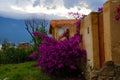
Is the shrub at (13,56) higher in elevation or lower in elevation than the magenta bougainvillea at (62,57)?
lower

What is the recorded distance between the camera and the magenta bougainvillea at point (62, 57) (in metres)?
14.0

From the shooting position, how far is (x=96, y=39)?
12.5 meters

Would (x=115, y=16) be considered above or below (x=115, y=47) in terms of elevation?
above

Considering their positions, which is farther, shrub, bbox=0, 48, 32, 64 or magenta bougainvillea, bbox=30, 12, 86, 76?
shrub, bbox=0, 48, 32, 64

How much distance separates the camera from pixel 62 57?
1403 cm

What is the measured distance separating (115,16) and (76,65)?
453cm

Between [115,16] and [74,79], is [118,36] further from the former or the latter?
[74,79]

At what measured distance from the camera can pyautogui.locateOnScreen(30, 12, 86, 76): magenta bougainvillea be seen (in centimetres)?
1404

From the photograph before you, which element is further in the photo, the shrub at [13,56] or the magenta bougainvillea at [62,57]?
the shrub at [13,56]

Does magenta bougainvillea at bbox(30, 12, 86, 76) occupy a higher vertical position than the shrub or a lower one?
higher

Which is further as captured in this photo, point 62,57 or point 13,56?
point 13,56

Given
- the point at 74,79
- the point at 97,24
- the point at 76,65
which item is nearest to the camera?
the point at 97,24

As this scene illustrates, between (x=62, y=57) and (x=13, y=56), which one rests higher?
(x=62, y=57)

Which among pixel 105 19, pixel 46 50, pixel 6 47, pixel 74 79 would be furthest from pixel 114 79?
pixel 6 47
